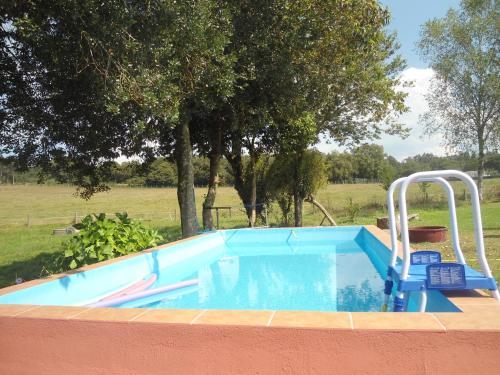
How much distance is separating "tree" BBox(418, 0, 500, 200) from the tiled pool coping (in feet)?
89.9

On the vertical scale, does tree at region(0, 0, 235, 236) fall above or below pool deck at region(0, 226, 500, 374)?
above

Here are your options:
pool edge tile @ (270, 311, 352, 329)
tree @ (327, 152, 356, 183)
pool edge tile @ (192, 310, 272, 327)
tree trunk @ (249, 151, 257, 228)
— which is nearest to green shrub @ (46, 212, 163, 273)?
pool edge tile @ (192, 310, 272, 327)

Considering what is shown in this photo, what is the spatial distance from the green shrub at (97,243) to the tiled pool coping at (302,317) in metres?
3.35

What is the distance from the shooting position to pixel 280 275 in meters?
8.42

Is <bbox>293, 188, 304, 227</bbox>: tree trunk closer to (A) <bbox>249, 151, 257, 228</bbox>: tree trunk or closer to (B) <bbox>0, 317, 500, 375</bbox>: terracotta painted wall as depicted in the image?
(A) <bbox>249, 151, 257, 228</bbox>: tree trunk

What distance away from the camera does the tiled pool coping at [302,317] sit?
8.73 ft

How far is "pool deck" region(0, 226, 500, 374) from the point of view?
255 cm

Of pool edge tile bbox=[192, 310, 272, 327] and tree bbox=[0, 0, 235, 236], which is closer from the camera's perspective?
pool edge tile bbox=[192, 310, 272, 327]

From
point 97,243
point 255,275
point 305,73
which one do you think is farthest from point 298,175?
Result: point 97,243

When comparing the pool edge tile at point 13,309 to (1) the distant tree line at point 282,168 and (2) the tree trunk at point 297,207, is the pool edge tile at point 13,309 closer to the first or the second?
(1) the distant tree line at point 282,168

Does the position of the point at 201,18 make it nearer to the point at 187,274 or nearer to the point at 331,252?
the point at 187,274

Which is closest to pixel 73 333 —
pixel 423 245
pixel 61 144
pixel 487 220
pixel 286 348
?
pixel 286 348

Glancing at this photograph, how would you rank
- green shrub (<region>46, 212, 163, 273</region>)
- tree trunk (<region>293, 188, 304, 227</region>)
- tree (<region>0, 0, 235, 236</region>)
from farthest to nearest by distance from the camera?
1. tree trunk (<region>293, 188, 304, 227</region>)
2. green shrub (<region>46, 212, 163, 273</region>)
3. tree (<region>0, 0, 235, 236</region>)

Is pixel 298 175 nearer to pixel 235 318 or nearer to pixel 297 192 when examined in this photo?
pixel 297 192
